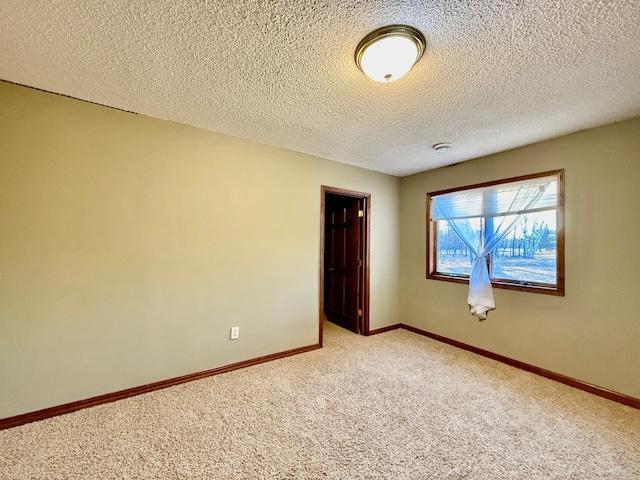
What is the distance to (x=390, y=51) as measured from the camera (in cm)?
142

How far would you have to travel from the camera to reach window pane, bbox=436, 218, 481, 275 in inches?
135

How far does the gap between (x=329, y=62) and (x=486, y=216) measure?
2601 millimetres

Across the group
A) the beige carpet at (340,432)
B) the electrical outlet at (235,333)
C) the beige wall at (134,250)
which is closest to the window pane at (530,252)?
the beige carpet at (340,432)

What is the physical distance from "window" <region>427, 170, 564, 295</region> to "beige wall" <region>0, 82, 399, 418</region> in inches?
75.5

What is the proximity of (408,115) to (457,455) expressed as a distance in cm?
246

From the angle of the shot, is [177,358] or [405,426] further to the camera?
[177,358]

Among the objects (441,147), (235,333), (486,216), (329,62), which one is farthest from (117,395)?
(486,216)

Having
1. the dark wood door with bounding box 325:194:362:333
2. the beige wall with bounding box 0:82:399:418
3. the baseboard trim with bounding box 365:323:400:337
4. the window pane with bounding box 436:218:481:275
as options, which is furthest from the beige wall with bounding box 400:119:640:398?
the beige wall with bounding box 0:82:399:418

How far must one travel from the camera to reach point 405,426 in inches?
74.7

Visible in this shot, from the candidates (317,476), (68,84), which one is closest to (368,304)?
(317,476)

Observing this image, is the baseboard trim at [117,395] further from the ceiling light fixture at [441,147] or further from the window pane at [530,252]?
the ceiling light fixture at [441,147]

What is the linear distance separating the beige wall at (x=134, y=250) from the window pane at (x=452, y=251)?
6.31 ft

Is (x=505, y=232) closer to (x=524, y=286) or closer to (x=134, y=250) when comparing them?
(x=524, y=286)

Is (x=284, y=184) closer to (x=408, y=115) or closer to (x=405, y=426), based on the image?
(x=408, y=115)
